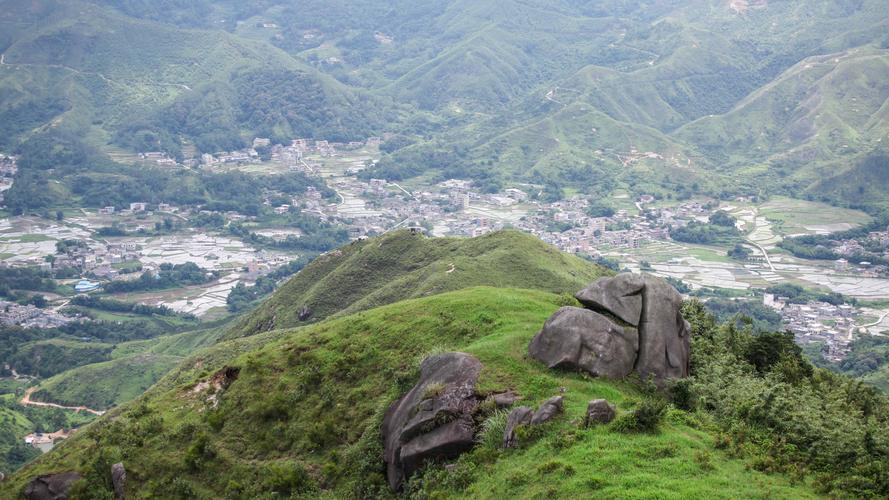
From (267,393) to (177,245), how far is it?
Result: 6420 inches

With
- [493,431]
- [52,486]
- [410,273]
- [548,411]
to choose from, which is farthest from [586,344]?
[410,273]

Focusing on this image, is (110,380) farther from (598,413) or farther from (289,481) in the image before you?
(598,413)

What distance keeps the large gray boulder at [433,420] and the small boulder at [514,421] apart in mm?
1370

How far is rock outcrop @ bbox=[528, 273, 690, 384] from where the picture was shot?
2761 cm

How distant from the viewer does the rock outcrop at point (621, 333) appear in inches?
1087

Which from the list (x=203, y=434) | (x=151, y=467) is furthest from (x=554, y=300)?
(x=151, y=467)

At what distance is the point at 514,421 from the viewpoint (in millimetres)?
23969

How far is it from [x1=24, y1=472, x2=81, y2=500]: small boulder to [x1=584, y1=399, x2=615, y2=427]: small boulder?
23271 millimetres

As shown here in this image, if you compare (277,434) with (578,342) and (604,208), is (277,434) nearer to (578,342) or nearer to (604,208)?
(578,342)

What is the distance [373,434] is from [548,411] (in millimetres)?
7608

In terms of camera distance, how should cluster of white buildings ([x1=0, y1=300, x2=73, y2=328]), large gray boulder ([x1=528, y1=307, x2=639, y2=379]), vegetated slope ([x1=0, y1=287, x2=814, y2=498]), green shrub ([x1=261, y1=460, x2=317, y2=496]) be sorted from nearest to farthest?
vegetated slope ([x1=0, y1=287, x2=814, y2=498])
large gray boulder ([x1=528, y1=307, x2=639, y2=379])
green shrub ([x1=261, y1=460, x2=317, y2=496])
cluster of white buildings ([x1=0, y1=300, x2=73, y2=328])

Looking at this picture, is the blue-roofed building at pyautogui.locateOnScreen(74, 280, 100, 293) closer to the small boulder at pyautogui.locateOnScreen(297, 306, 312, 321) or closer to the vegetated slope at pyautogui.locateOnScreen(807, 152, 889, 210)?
the small boulder at pyautogui.locateOnScreen(297, 306, 312, 321)

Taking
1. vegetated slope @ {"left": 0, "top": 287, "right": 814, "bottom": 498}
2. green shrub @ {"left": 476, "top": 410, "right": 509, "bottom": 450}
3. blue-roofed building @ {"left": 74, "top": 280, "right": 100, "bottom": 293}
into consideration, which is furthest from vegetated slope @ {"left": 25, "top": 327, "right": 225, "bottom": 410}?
green shrub @ {"left": 476, "top": 410, "right": 509, "bottom": 450}

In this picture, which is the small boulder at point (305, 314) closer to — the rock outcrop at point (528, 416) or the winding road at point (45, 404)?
the winding road at point (45, 404)
